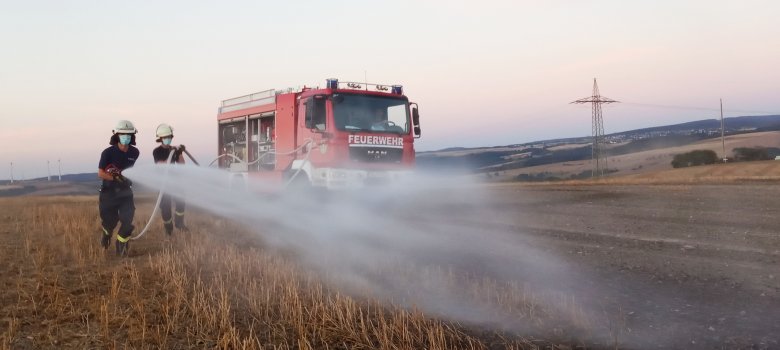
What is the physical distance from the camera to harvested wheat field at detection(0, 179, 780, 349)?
475cm

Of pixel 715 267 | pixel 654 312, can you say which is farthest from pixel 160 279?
pixel 715 267

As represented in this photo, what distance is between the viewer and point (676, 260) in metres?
8.09

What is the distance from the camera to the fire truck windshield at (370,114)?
41.1 ft

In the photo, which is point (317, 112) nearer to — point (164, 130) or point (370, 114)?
point (370, 114)

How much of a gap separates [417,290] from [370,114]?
694cm

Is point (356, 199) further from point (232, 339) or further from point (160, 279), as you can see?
point (232, 339)

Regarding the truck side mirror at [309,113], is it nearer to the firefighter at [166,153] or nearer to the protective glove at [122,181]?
the firefighter at [166,153]

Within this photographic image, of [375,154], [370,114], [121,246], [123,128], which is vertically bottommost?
[121,246]

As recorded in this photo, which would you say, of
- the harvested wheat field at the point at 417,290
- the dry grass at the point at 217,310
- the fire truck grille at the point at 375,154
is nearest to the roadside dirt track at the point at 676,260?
the harvested wheat field at the point at 417,290

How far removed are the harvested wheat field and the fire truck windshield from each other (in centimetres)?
243

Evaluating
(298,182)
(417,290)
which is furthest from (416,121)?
(417,290)

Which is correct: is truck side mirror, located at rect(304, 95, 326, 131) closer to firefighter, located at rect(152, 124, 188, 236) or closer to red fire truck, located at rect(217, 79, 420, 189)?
red fire truck, located at rect(217, 79, 420, 189)

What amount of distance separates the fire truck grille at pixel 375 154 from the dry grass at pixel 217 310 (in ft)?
15.2

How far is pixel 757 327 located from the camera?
5121mm
